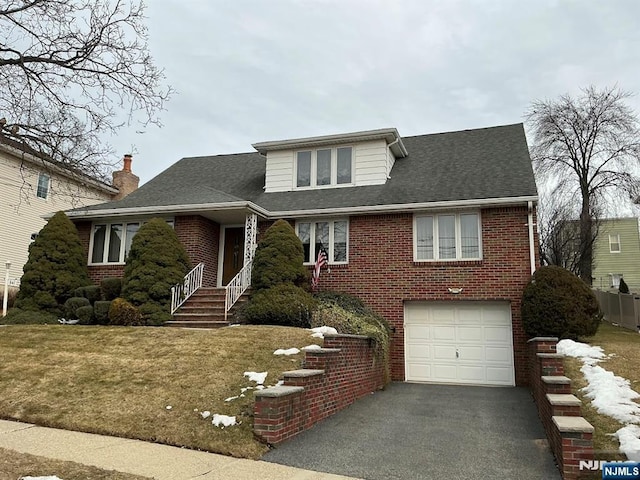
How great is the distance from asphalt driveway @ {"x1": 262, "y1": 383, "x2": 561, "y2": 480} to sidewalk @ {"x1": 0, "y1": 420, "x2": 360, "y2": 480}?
38 centimetres

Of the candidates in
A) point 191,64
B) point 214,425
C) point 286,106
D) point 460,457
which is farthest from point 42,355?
point 286,106

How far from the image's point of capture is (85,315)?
12977 millimetres

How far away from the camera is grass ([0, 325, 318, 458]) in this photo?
6.44 metres

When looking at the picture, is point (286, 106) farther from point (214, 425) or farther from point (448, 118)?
point (214, 425)

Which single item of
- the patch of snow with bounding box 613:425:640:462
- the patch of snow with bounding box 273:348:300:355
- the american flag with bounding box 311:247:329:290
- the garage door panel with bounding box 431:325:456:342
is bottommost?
the patch of snow with bounding box 613:425:640:462

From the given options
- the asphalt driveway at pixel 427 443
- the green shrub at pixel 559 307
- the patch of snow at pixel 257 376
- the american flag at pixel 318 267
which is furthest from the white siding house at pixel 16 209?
the green shrub at pixel 559 307

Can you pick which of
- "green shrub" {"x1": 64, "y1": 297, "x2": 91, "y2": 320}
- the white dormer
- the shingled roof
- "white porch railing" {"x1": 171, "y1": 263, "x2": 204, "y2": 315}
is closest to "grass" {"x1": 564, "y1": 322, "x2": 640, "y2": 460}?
the shingled roof

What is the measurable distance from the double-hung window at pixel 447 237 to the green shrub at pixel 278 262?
3191mm

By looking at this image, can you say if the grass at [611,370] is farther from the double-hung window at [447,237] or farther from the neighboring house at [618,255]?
the neighboring house at [618,255]

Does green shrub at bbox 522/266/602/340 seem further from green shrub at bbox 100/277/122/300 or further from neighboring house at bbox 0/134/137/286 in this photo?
neighboring house at bbox 0/134/137/286

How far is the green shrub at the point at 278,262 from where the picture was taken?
1246cm

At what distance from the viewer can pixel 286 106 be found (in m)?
19.2

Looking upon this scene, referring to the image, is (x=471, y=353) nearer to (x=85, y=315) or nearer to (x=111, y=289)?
(x=111, y=289)

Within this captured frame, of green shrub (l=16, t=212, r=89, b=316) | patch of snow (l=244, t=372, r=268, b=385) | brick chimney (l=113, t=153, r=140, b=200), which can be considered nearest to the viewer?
patch of snow (l=244, t=372, r=268, b=385)
